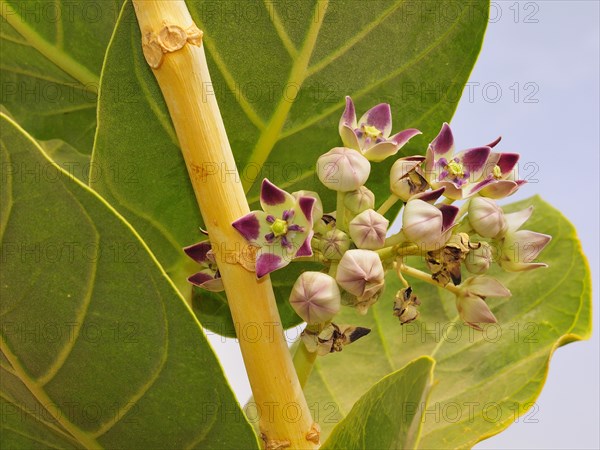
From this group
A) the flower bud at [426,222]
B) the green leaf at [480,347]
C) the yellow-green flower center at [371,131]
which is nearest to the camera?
the flower bud at [426,222]

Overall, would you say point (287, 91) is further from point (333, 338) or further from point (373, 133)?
point (333, 338)

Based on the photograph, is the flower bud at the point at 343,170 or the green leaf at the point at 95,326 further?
the flower bud at the point at 343,170

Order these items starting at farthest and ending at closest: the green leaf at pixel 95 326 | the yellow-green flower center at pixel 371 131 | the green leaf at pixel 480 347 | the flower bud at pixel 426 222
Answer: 1. the green leaf at pixel 480 347
2. the yellow-green flower center at pixel 371 131
3. the flower bud at pixel 426 222
4. the green leaf at pixel 95 326

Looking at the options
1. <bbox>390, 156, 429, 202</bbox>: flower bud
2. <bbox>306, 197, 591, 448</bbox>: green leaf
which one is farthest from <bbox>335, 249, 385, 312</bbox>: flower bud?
<bbox>306, 197, 591, 448</bbox>: green leaf

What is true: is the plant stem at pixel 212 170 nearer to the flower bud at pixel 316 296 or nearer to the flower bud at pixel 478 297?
the flower bud at pixel 316 296

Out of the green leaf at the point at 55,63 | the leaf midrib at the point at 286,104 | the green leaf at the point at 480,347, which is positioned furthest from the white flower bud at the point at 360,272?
the green leaf at the point at 55,63
